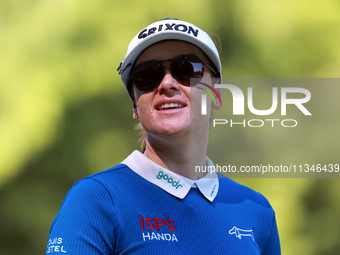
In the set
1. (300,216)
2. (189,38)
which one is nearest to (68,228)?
(189,38)

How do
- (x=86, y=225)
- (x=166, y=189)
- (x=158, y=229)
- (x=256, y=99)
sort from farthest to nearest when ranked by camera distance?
(x=256, y=99)
(x=166, y=189)
(x=158, y=229)
(x=86, y=225)

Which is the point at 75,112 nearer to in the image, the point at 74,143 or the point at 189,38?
the point at 74,143

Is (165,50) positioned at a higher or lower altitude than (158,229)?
higher

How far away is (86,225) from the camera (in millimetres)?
1590

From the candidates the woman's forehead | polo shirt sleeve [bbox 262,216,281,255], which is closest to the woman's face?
the woman's forehead

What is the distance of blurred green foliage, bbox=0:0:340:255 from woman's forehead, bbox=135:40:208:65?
7.17 feet

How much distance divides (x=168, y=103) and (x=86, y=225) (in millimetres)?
506

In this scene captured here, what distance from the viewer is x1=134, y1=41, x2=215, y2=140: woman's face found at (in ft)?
5.98

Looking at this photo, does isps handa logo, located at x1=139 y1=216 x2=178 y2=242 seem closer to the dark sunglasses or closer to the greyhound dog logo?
the greyhound dog logo

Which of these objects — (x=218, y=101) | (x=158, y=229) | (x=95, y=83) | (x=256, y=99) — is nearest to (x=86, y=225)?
(x=158, y=229)

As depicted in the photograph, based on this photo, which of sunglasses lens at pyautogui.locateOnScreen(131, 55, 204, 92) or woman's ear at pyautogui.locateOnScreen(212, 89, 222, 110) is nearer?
sunglasses lens at pyautogui.locateOnScreen(131, 55, 204, 92)

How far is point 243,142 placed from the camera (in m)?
3.09

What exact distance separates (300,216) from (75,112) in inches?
76.1

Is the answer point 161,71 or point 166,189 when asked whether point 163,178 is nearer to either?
point 166,189
